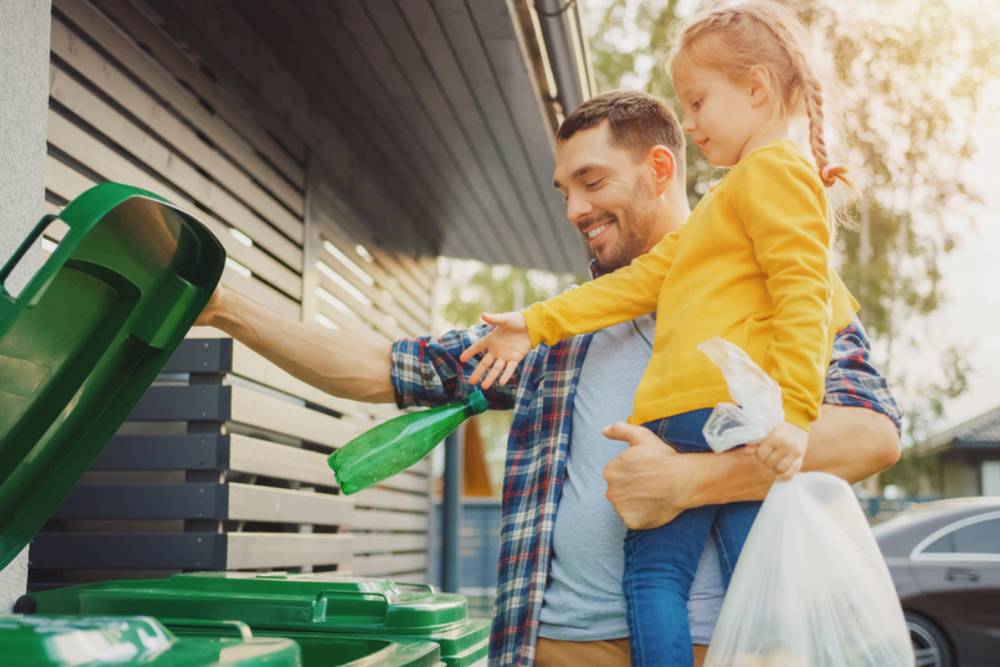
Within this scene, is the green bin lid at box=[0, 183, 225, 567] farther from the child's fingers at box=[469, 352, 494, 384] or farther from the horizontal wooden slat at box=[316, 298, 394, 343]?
the horizontal wooden slat at box=[316, 298, 394, 343]

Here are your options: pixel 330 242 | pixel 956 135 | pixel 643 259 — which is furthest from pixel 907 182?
pixel 643 259

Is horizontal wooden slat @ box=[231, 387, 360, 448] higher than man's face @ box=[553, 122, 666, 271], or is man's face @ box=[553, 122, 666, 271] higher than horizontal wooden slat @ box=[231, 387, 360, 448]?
man's face @ box=[553, 122, 666, 271]

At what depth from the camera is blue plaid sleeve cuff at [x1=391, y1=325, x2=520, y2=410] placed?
245 cm

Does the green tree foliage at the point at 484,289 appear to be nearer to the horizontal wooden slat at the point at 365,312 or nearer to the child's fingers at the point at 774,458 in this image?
the horizontal wooden slat at the point at 365,312

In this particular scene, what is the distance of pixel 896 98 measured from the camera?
17.0 m

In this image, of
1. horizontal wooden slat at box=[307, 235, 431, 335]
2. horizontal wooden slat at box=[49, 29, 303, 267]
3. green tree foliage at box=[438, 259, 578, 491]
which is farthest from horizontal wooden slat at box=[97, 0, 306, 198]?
green tree foliage at box=[438, 259, 578, 491]

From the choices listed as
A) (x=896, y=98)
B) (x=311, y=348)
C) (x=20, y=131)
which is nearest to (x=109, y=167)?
(x=20, y=131)

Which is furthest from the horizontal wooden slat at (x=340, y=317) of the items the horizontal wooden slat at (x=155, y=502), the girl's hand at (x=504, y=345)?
the girl's hand at (x=504, y=345)

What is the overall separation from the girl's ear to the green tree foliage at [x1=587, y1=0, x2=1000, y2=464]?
13725mm

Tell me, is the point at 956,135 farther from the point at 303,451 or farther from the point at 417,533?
the point at 303,451

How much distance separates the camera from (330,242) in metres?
6.28

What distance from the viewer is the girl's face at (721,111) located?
2.07 meters

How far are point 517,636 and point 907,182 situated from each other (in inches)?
692

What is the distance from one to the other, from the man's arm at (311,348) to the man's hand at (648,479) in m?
0.70
